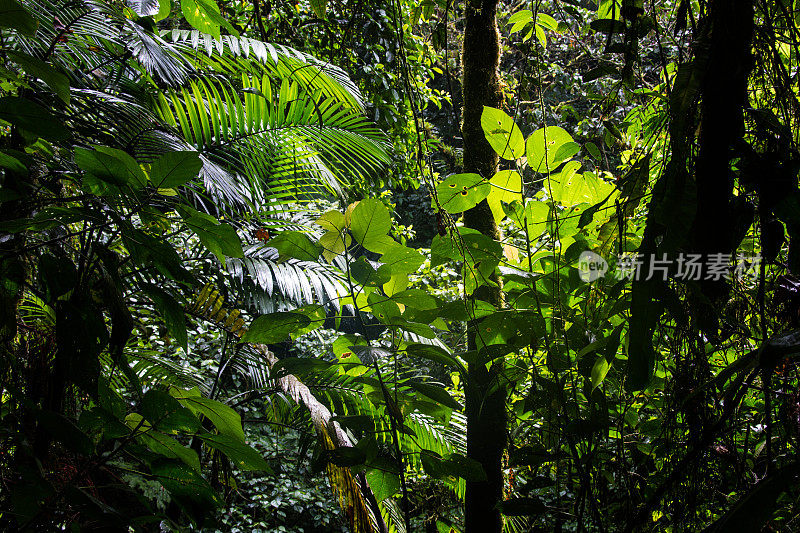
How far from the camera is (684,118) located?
0.61 meters

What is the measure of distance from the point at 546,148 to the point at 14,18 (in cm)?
76

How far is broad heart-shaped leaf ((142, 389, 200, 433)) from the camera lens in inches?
23.3

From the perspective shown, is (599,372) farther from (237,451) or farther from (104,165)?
(104,165)

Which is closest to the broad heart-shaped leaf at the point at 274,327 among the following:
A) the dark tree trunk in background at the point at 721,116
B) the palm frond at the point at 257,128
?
the dark tree trunk in background at the point at 721,116

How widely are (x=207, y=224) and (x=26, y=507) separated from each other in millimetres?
352

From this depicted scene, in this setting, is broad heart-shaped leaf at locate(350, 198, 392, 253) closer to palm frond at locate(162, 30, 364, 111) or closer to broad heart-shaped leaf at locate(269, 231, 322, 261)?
broad heart-shaped leaf at locate(269, 231, 322, 261)

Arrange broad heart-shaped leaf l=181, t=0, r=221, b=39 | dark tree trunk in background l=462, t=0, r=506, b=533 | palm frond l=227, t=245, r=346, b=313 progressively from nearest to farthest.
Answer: broad heart-shaped leaf l=181, t=0, r=221, b=39 < dark tree trunk in background l=462, t=0, r=506, b=533 < palm frond l=227, t=245, r=346, b=313

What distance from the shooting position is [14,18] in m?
0.52

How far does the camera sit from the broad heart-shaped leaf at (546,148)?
896 millimetres

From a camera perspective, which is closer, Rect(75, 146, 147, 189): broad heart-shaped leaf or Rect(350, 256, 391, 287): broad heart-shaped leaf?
Rect(75, 146, 147, 189): broad heart-shaped leaf

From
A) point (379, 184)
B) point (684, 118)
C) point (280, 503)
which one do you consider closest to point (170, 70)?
point (379, 184)

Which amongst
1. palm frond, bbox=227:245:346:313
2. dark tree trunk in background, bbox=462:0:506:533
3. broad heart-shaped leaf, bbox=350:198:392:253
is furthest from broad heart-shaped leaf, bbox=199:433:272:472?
palm frond, bbox=227:245:346:313

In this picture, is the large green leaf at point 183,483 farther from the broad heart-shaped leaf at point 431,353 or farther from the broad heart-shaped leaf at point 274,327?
the broad heart-shaped leaf at point 431,353

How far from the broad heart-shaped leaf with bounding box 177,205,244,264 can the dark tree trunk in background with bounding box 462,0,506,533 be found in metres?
0.80
